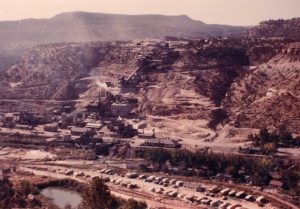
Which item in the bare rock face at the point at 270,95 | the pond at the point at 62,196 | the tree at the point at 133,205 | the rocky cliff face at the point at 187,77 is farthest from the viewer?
the rocky cliff face at the point at 187,77

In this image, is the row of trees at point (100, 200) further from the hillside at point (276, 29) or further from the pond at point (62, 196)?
the hillside at point (276, 29)

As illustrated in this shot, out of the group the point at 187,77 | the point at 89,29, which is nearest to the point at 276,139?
the point at 187,77

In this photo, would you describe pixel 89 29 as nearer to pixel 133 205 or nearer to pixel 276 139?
pixel 276 139

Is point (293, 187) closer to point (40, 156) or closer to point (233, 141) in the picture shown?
point (233, 141)

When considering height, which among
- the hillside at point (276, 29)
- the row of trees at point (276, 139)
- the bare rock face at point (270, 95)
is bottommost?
the row of trees at point (276, 139)

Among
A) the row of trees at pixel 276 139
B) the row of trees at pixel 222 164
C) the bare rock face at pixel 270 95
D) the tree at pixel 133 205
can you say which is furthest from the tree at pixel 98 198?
the bare rock face at pixel 270 95

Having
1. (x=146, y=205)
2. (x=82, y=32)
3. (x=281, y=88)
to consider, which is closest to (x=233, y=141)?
(x=281, y=88)

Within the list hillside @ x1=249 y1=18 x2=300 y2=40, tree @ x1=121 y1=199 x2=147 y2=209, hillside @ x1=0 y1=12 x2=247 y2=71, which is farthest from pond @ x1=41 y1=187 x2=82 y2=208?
hillside @ x1=0 y1=12 x2=247 y2=71
